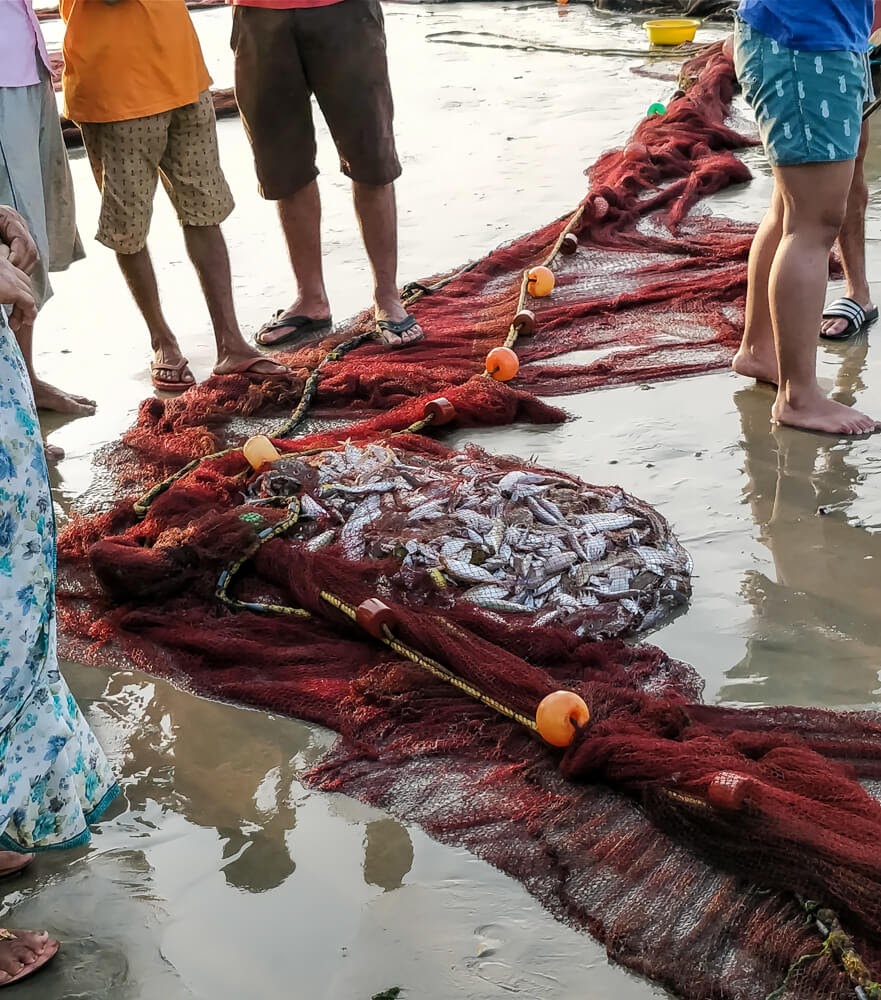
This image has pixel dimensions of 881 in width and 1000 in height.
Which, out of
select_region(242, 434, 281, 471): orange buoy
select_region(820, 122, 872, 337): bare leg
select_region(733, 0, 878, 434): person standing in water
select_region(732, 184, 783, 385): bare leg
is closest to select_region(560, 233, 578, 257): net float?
select_region(820, 122, 872, 337): bare leg

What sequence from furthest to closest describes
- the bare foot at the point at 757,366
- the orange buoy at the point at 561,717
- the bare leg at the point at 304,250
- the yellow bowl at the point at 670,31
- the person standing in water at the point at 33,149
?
1. the yellow bowl at the point at 670,31
2. the bare leg at the point at 304,250
3. the bare foot at the point at 757,366
4. the person standing in water at the point at 33,149
5. the orange buoy at the point at 561,717

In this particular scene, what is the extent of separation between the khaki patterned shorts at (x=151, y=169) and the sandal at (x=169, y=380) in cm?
47

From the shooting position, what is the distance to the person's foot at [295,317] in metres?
5.35

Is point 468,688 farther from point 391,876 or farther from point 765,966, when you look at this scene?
point 765,966

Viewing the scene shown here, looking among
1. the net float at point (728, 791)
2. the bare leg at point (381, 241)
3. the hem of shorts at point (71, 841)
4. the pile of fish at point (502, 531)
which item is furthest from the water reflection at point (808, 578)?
the bare leg at point (381, 241)

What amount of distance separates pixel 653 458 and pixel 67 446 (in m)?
2.12

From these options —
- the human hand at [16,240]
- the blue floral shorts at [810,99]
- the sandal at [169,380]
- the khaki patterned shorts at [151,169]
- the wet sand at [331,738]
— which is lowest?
the wet sand at [331,738]

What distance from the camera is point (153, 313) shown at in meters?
4.94

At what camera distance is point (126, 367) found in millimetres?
5145

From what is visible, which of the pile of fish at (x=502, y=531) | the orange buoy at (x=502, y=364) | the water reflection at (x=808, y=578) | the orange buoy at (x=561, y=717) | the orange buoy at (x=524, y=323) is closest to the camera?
the orange buoy at (x=561, y=717)

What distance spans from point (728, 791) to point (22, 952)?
1.33m

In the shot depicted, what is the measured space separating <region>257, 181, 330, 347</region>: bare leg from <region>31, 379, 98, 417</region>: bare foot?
0.97 meters

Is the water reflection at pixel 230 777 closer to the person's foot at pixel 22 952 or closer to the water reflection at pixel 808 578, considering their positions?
the person's foot at pixel 22 952

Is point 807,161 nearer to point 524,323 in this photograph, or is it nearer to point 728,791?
point 524,323
